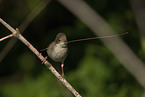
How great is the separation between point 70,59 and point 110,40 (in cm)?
208

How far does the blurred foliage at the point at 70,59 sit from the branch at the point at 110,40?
0.47 meters

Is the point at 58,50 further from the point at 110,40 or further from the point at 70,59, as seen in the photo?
the point at 70,59

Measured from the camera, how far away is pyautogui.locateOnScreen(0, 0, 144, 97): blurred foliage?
5590 millimetres

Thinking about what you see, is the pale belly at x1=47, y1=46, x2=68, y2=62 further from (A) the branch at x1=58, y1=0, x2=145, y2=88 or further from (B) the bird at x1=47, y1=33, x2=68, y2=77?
(A) the branch at x1=58, y1=0, x2=145, y2=88

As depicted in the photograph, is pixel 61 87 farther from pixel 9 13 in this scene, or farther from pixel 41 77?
pixel 9 13

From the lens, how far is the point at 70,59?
652 centimetres

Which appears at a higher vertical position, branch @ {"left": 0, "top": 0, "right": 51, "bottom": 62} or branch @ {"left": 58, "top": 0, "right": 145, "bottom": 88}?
branch @ {"left": 0, "top": 0, "right": 51, "bottom": 62}

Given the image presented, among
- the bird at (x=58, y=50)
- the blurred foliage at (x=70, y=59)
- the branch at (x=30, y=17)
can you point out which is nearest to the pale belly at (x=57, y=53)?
the bird at (x=58, y=50)

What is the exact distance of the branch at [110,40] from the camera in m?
3.68

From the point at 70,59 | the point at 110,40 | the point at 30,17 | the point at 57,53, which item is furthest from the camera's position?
the point at 70,59

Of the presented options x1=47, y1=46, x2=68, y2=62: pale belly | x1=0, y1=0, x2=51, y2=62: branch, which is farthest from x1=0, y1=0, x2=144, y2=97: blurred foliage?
x1=47, y1=46, x2=68, y2=62: pale belly

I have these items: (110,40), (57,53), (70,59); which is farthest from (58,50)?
(70,59)

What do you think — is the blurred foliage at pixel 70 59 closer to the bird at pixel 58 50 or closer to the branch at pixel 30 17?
the branch at pixel 30 17

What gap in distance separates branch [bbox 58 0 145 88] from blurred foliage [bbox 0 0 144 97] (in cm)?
47
